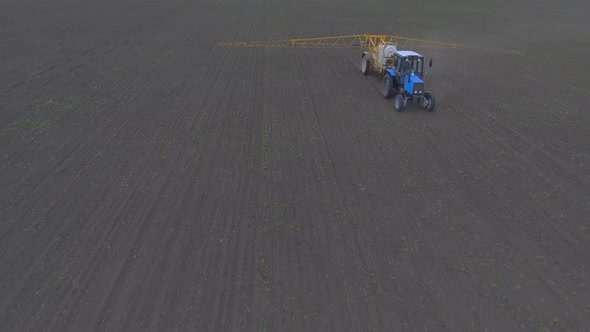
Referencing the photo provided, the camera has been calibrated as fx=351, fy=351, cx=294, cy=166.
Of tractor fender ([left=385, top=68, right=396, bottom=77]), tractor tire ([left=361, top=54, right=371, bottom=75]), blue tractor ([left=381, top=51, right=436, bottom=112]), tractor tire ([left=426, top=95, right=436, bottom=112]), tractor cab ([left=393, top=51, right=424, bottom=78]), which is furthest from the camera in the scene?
tractor tire ([left=361, top=54, right=371, bottom=75])

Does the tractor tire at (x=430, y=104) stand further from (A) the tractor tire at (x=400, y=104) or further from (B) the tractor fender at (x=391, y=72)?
(B) the tractor fender at (x=391, y=72)

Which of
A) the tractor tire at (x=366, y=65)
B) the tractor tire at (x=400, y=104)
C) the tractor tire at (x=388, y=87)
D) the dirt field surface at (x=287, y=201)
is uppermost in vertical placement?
the tractor tire at (x=366, y=65)

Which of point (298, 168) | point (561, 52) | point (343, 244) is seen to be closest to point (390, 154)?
point (298, 168)

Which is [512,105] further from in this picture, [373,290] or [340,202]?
[373,290]

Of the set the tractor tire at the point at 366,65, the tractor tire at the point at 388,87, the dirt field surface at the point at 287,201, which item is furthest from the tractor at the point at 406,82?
the tractor tire at the point at 366,65

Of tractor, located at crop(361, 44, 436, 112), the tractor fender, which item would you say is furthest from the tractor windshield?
the tractor fender

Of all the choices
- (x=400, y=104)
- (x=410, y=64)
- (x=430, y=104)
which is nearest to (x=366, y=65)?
(x=410, y=64)

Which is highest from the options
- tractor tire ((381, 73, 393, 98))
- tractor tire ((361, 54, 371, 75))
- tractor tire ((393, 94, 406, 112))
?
tractor tire ((361, 54, 371, 75))

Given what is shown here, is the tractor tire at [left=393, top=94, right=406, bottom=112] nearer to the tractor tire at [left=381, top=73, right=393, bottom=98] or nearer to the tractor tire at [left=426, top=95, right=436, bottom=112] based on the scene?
the tractor tire at [left=426, top=95, right=436, bottom=112]
